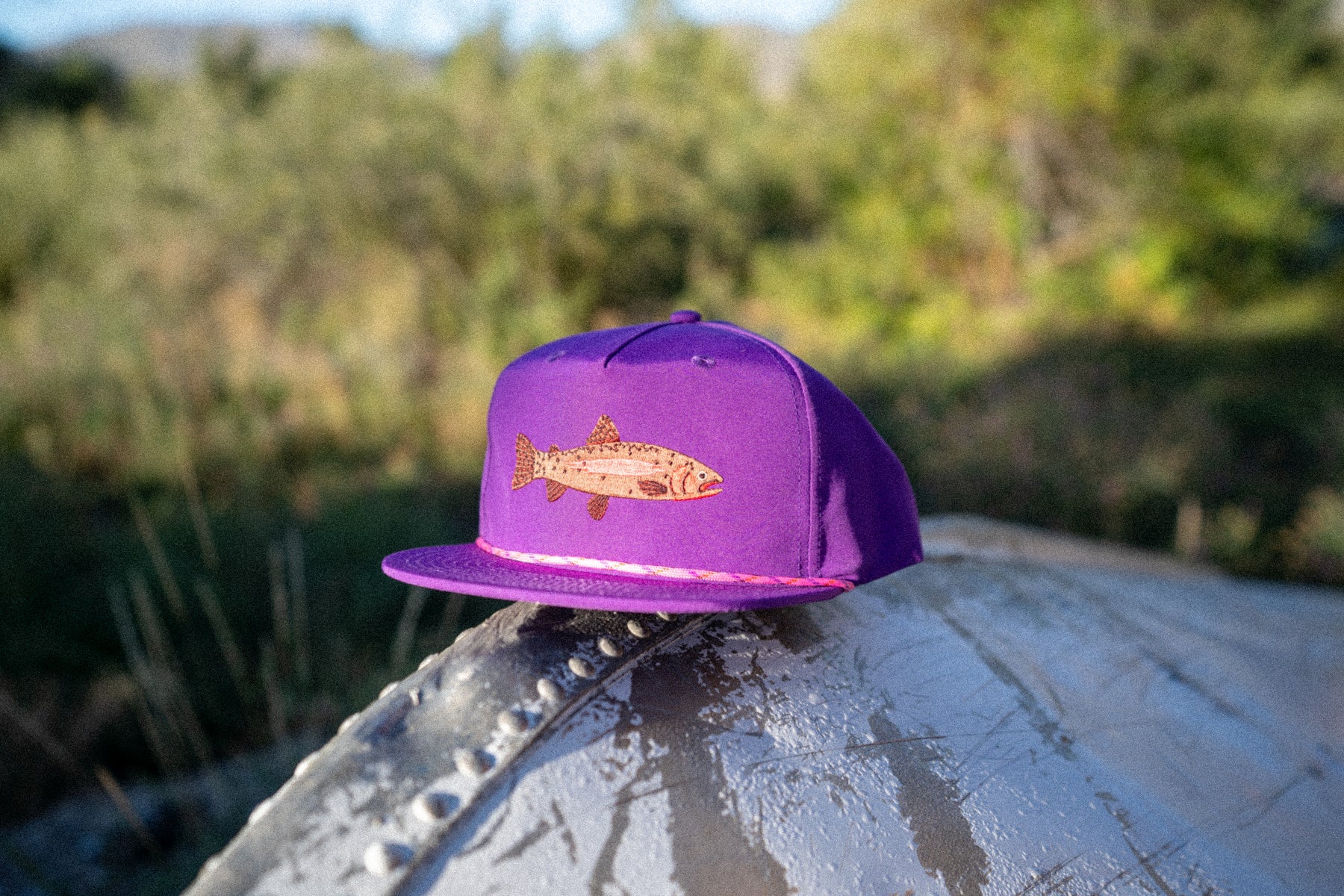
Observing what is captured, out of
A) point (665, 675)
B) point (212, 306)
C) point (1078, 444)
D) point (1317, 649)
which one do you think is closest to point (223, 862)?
point (665, 675)

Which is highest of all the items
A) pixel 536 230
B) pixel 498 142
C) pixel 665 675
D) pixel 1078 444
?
pixel 498 142

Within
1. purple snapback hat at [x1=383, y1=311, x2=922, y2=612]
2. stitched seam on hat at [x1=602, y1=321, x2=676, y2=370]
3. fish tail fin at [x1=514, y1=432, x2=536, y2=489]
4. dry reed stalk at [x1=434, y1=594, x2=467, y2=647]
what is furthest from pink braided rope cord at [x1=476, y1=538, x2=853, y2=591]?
dry reed stalk at [x1=434, y1=594, x2=467, y2=647]

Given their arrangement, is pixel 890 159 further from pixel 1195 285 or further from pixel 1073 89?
pixel 1195 285

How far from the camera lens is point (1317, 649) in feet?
7.78

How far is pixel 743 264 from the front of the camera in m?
10.6

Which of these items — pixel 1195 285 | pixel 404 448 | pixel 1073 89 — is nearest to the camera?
pixel 404 448

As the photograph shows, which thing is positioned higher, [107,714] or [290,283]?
[290,283]

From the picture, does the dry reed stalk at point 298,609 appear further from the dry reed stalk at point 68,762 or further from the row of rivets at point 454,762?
the row of rivets at point 454,762

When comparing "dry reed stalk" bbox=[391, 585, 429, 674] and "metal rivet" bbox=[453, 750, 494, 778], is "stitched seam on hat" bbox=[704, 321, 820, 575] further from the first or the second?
"dry reed stalk" bbox=[391, 585, 429, 674]

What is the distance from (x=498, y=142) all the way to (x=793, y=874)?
817cm

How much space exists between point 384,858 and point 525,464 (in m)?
0.53

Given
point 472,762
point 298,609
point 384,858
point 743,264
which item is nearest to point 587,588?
point 472,762

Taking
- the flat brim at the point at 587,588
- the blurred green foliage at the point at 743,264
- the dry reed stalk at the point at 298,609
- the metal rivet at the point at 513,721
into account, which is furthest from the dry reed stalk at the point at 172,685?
the metal rivet at the point at 513,721

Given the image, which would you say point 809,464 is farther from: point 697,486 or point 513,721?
point 513,721
